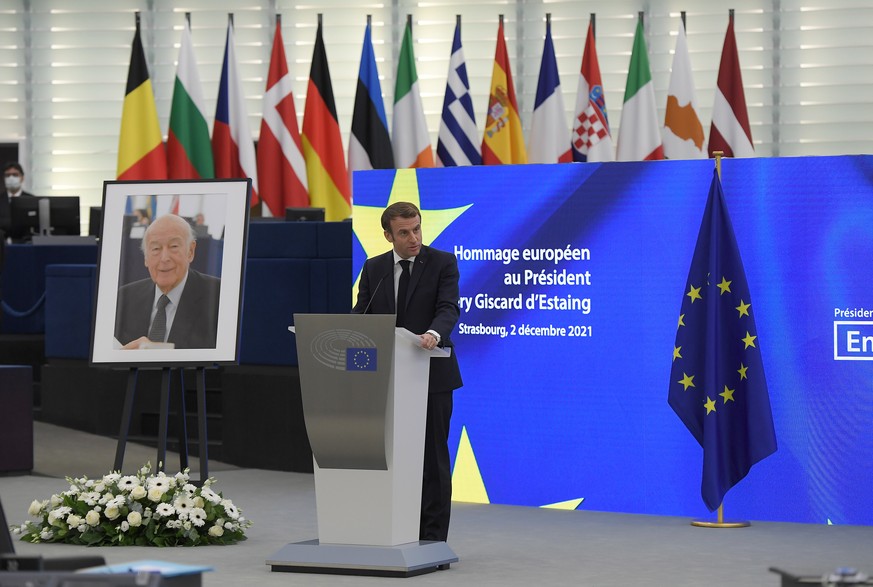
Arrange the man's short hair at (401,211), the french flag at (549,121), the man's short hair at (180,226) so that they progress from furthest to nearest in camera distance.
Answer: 1. the french flag at (549,121)
2. the man's short hair at (180,226)
3. the man's short hair at (401,211)

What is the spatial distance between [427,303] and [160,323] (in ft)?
5.66

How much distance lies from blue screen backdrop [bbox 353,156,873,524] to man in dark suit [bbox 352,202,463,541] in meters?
1.58

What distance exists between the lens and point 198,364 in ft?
23.0

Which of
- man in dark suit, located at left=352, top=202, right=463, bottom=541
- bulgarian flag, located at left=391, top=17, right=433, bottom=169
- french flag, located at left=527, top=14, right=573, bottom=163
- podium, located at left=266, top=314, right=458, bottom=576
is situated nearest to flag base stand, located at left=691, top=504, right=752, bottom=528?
man in dark suit, located at left=352, top=202, right=463, bottom=541

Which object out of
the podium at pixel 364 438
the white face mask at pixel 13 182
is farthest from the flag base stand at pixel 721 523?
the white face mask at pixel 13 182

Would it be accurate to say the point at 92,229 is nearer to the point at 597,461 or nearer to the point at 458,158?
the point at 458,158

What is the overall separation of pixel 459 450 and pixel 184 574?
462 centimetres

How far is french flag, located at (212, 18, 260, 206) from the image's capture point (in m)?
14.1

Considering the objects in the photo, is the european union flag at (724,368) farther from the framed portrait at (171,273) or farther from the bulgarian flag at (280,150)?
the bulgarian flag at (280,150)

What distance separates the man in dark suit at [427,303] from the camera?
19.2 ft

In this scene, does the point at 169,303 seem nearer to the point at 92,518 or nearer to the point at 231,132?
the point at 92,518

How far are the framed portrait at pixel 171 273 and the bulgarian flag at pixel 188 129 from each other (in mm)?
6635

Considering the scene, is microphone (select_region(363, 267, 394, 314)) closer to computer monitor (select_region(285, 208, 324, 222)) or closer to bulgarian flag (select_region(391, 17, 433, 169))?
computer monitor (select_region(285, 208, 324, 222))

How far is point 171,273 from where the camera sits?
7074mm
